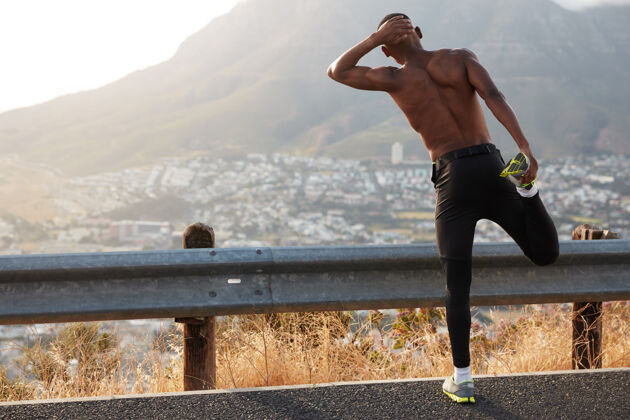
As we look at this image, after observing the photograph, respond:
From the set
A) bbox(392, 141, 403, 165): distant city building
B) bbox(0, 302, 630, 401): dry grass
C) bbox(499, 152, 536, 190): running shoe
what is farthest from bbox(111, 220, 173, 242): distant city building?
bbox(499, 152, 536, 190): running shoe

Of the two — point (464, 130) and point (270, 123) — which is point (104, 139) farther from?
point (464, 130)

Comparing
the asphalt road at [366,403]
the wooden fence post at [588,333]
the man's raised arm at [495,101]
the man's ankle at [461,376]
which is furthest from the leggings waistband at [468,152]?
the wooden fence post at [588,333]

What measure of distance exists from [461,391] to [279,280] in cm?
102

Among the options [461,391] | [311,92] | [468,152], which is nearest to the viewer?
[461,391]

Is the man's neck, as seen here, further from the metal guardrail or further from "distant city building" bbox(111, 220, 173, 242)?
"distant city building" bbox(111, 220, 173, 242)

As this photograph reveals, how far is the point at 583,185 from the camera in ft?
245

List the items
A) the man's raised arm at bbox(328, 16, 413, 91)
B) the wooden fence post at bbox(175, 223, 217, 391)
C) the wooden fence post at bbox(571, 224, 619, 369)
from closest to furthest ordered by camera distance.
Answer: the man's raised arm at bbox(328, 16, 413, 91) → the wooden fence post at bbox(175, 223, 217, 391) → the wooden fence post at bbox(571, 224, 619, 369)

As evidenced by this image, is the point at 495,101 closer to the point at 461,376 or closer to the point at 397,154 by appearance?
the point at 461,376

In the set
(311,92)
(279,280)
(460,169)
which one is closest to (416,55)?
(460,169)

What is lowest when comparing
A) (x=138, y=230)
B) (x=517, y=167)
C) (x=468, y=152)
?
(x=517, y=167)

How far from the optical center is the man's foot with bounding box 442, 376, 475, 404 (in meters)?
2.85

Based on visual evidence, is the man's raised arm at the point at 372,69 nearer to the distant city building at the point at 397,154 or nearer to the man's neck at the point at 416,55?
the man's neck at the point at 416,55

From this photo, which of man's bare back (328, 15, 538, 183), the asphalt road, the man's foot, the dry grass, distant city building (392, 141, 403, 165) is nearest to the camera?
the asphalt road

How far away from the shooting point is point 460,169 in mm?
2977
